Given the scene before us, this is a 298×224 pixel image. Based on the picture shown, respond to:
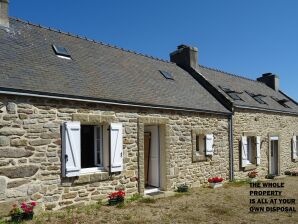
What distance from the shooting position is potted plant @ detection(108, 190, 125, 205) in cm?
756

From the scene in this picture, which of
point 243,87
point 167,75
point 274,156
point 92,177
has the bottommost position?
point 274,156

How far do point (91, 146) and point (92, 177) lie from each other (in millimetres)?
1024

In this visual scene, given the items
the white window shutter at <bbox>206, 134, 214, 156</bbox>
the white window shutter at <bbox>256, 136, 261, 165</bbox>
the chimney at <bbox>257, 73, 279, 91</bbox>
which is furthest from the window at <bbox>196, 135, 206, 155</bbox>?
the chimney at <bbox>257, 73, 279, 91</bbox>

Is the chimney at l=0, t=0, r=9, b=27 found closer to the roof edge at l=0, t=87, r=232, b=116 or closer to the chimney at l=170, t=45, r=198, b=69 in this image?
the roof edge at l=0, t=87, r=232, b=116

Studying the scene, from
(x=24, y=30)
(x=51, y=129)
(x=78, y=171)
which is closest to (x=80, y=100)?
(x=51, y=129)

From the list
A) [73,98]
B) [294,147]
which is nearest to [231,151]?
[294,147]

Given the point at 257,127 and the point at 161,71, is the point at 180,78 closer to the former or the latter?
the point at 161,71

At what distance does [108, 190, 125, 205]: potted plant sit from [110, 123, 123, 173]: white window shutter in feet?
1.92

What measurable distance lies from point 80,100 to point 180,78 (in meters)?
6.36

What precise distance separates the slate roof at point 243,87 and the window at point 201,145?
2.30m

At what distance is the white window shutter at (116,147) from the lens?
7789mm

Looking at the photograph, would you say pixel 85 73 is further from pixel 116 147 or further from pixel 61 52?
pixel 116 147

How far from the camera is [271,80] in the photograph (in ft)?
67.5

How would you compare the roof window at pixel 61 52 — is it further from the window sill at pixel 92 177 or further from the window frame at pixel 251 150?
the window frame at pixel 251 150
